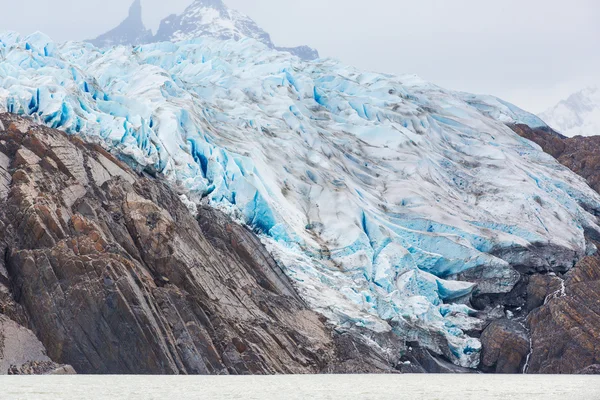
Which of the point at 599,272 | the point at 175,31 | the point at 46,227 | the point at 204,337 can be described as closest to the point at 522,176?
the point at 599,272

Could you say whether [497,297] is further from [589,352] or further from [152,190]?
[152,190]

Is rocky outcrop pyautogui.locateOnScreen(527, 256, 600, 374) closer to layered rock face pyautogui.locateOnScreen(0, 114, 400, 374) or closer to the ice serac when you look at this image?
layered rock face pyautogui.locateOnScreen(0, 114, 400, 374)

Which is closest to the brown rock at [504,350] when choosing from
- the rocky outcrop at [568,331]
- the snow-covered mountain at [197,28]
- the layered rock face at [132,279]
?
the rocky outcrop at [568,331]

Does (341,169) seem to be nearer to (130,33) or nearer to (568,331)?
(568,331)

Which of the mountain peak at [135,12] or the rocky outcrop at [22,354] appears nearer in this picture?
the rocky outcrop at [22,354]
